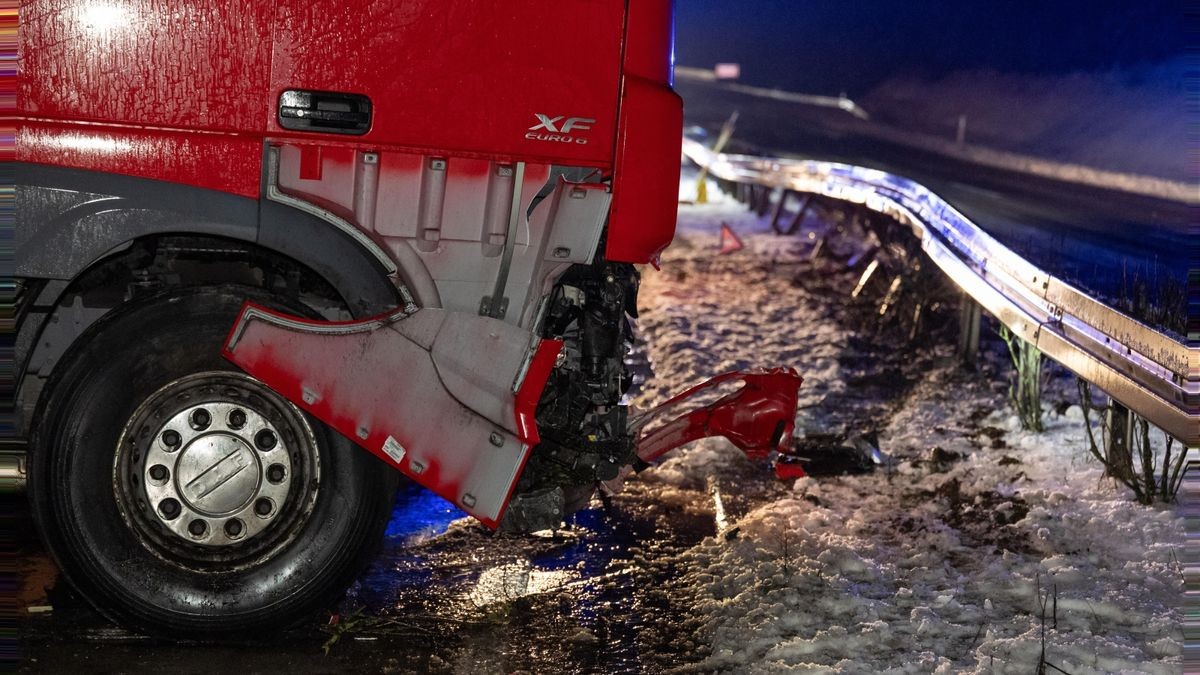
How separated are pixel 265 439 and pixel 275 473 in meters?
0.14

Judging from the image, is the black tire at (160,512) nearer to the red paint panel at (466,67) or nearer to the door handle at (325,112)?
the door handle at (325,112)

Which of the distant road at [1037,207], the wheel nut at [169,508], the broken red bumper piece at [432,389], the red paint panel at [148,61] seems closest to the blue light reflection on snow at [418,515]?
the broken red bumper piece at [432,389]

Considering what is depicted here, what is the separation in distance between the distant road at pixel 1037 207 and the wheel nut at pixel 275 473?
12.1 ft

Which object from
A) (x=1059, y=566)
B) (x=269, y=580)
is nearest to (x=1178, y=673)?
(x=1059, y=566)

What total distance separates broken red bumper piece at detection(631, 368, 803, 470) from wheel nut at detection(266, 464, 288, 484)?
5.78 feet

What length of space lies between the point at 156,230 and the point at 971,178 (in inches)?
685

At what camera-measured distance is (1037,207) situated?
15828 mm

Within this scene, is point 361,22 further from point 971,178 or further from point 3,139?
point 971,178

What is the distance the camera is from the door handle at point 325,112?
4.58 m

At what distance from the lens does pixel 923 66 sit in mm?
41969

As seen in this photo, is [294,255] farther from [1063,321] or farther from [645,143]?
[1063,321]

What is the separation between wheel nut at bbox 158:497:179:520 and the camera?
4.68m

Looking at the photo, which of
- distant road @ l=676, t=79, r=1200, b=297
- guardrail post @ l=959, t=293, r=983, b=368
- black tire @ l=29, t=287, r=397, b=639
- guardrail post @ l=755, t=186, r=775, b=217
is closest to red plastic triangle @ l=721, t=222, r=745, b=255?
distant road @ l=676, t=79, r=1200, b=297

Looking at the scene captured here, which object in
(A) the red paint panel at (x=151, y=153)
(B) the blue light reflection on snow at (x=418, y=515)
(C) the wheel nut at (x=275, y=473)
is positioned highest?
(A) the red paint panel at (x=151, y=153)
